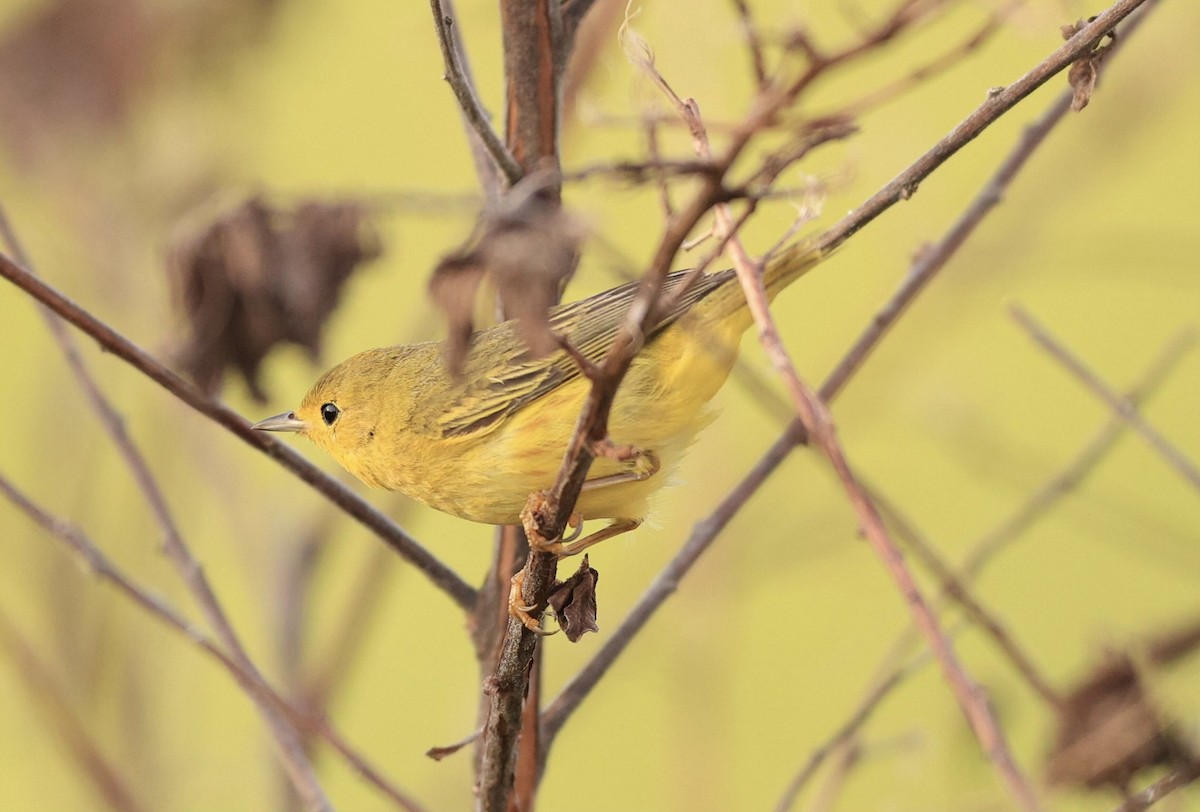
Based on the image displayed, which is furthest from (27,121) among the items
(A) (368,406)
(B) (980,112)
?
(B) (980,112)

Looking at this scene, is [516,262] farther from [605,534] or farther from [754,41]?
[605,534]

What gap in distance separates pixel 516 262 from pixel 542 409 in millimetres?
1627

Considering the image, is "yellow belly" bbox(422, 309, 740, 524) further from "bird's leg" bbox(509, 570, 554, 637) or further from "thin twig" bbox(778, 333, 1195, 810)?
"thin twig" bbox(778, 333, 1195, 810)

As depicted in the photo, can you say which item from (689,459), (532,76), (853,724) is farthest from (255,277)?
(689,459)

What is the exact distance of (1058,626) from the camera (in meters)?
6.49

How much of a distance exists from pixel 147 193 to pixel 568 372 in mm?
1943

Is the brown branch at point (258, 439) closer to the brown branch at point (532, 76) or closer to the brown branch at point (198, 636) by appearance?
the brown branch at point (198, 636)

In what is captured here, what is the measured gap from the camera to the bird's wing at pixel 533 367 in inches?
106

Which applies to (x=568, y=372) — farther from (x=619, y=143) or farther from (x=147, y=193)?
(x=619, y=143)

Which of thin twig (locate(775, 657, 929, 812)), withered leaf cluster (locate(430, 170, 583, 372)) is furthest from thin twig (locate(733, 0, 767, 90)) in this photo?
thin twig (locate(775, 657, 929, 812))

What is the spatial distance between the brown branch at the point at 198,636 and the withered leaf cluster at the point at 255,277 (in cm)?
34

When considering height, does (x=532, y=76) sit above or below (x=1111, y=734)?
above

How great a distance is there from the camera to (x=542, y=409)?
8.68 ft

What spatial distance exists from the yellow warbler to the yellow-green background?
0.17m
